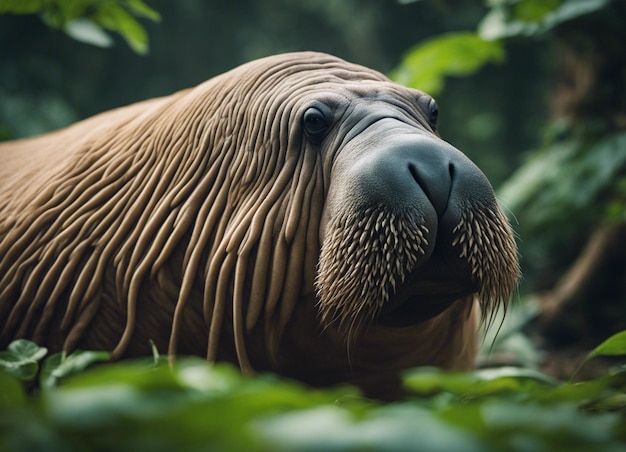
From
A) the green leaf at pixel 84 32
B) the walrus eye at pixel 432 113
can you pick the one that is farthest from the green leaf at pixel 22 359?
the green leaf at pixel 84 32

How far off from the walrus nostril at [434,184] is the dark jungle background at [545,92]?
617mm

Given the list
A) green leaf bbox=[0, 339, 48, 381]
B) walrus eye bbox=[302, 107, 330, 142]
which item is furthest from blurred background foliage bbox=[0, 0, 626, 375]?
green leaf bbox=[0, 339, 48, 381]

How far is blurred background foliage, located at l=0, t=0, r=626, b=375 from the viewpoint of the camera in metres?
5.30

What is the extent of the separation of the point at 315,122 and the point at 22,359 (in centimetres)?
146

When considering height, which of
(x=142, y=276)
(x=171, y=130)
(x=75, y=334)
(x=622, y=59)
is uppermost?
(x=622, y=59)

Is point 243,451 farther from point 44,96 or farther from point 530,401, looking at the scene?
point 44,96

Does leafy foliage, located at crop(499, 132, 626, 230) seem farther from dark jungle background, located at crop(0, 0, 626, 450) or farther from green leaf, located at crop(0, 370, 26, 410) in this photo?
green leaf, located at crop(0, 370, 26, 410)

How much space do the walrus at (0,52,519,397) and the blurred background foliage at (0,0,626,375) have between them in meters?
0.65

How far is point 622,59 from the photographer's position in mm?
5664

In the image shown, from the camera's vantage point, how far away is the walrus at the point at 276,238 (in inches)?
104

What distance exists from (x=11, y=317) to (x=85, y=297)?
0.36m

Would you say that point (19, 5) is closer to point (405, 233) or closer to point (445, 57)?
point (405, 233)

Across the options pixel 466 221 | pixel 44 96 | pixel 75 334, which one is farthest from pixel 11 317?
pixel 44 96

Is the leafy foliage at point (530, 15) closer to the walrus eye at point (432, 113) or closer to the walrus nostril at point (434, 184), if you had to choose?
the walrus eye at point (432, 113)
